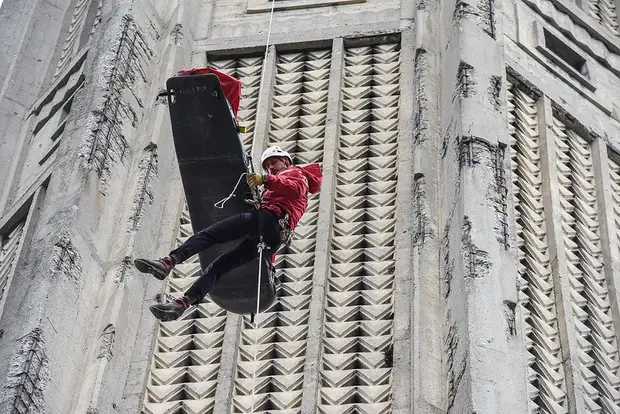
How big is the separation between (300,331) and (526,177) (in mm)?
3374

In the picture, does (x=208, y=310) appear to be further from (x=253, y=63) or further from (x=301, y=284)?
(x=253, y=63)

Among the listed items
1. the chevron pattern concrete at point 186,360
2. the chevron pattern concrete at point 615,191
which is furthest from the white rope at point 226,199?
the chevron pattern concrete at point 615,191

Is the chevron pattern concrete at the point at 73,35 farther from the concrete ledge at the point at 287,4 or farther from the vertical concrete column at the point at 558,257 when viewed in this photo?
the vertical concrete column at the point at 558,257

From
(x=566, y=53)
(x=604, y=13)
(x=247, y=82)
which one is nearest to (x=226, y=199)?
(x=247, y=82)

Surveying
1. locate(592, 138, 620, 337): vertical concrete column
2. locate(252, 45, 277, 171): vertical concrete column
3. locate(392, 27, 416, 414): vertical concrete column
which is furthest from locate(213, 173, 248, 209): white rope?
locate(592, 138, 620, 337): vertical concrete column

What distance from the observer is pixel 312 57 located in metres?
22.9

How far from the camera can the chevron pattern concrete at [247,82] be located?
2202 centimetres

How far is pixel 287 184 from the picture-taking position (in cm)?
1784

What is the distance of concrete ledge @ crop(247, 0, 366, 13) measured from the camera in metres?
23.4

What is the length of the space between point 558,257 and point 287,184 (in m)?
3.92

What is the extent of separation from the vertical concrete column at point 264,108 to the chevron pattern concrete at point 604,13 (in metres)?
4.59

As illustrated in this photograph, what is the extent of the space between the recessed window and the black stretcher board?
665 cm

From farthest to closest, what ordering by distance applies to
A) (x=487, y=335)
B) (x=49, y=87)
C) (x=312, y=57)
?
(x=49, y=87) → (x=312, y=57) → (x=487, y=335)

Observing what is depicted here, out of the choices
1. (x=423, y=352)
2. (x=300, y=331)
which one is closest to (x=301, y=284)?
(x=300, y=331)
